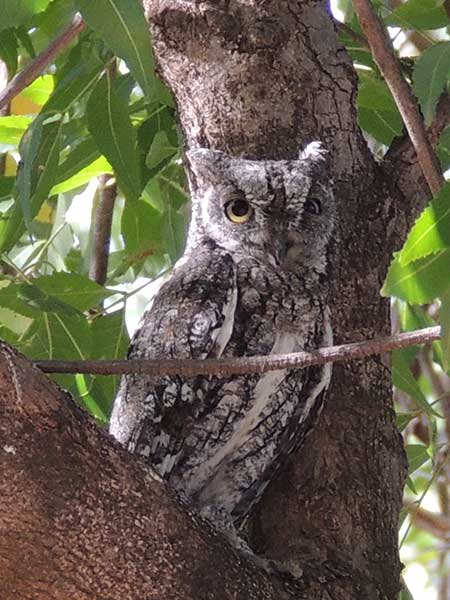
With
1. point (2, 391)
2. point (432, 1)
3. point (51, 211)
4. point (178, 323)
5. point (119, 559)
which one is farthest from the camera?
point (51, 211)

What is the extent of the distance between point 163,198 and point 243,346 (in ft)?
2.69

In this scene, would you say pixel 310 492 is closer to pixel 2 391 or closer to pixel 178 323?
pixel 178 323

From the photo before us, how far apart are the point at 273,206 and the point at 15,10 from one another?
2.13 ft

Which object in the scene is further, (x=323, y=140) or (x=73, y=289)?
(x=73, y=289)

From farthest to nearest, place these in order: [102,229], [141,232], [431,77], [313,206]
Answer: [102,229]
[141,232]
[313,206]
[431,77]

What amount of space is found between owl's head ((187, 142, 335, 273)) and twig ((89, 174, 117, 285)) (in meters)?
0.69

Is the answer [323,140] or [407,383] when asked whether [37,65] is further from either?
[407,383]

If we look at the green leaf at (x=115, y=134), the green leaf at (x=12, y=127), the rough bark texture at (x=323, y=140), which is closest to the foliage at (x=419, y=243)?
the rough bark texture at (x=323, y=140)

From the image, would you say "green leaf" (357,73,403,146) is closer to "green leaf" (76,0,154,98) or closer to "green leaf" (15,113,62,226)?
"green leaf" (15,113,62,226)

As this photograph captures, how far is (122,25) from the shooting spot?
1.59 metres

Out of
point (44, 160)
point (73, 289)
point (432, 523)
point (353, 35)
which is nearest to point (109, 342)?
point (73, 289)

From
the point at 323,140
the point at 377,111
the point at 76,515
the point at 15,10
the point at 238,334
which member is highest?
the point at 377,111

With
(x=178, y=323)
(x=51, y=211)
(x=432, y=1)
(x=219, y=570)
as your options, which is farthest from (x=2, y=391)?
(x=51, y=211)

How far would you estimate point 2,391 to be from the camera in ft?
4.06
